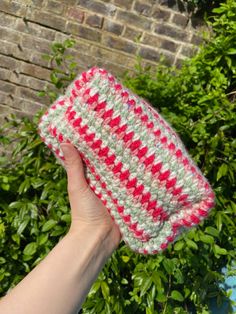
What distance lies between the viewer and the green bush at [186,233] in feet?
6.59

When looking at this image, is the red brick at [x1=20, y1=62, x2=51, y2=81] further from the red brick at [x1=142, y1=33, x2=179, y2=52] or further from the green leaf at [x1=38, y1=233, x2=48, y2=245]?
the green leaf at [x1=38, y1=233, x2=48, y2=245]

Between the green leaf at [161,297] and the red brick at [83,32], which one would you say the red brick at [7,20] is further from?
the green leaf at [161,297]

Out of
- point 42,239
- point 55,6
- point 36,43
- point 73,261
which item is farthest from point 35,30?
point 73,261

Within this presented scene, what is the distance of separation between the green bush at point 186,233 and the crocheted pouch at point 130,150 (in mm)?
658

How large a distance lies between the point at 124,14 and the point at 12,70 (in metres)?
0.72

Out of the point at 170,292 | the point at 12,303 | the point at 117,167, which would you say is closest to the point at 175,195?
the point at 117,167

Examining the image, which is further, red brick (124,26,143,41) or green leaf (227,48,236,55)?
red brick (124,26,143,41)

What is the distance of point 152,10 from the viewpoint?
251 centimetres

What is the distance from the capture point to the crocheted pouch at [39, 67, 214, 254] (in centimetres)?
130

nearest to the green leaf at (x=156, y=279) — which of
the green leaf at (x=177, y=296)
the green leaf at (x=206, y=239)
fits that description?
the green leaf at (x=177, y=296)

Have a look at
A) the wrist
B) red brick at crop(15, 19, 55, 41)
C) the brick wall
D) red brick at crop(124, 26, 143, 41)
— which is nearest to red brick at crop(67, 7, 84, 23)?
the brick wall

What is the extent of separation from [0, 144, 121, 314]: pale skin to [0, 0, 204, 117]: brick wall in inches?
50.9

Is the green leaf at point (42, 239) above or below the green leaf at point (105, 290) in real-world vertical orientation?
below

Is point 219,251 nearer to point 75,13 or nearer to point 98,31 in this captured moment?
point 98,31
